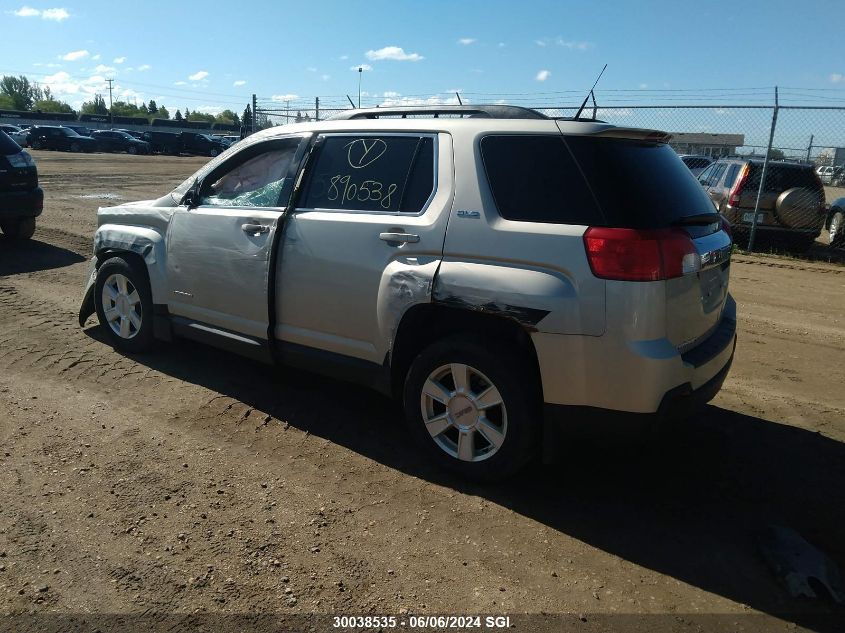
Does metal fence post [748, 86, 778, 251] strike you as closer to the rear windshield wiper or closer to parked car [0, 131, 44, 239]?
the rear windshield wiper

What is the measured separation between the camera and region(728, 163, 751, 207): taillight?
1180 centimetres

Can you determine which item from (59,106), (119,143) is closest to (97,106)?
(59,106)

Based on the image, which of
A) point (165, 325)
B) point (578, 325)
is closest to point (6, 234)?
point (165, 325)

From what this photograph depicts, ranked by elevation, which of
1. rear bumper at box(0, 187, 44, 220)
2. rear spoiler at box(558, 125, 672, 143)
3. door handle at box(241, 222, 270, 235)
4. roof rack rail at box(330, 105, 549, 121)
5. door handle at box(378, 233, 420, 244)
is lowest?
rear bumper at box(0, 187, 44, 220)

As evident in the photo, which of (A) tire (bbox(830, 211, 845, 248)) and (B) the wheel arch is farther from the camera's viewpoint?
(A) tire (bbox(830, 211, 845, 248))

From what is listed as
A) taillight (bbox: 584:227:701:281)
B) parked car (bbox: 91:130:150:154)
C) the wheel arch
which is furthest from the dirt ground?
parked car (bbox: 91:130:150:154)

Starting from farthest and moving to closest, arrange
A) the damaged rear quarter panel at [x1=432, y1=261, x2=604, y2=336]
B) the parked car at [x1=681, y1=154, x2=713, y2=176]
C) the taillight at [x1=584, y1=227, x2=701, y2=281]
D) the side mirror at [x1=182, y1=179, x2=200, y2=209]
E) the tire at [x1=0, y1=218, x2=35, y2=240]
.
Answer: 1. the parked car at [x1=681, y1=154, x2=713, y2=176]
2. the tire at [x1=0, y1=218, x2=35, y2=240]
3. the side mirror at [x1=182, y1=179, x2=200, y2=209]
4. the damaged rear quarter panel at [x1=432, y1=261, x2=604, y2=336]
5. the taillight at [x1=584, y1=227, x2=701, y2=281]

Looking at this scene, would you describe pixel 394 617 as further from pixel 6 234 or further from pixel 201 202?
pixel 6 234

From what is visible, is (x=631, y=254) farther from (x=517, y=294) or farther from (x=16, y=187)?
(x=16, y=187)

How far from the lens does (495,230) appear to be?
338 cm

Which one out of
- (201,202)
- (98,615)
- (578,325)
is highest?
(201,202)

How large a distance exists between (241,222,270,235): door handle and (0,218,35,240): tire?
6.92 m

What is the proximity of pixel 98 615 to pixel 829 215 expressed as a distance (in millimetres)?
14548

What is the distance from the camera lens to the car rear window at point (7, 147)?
358 inches
